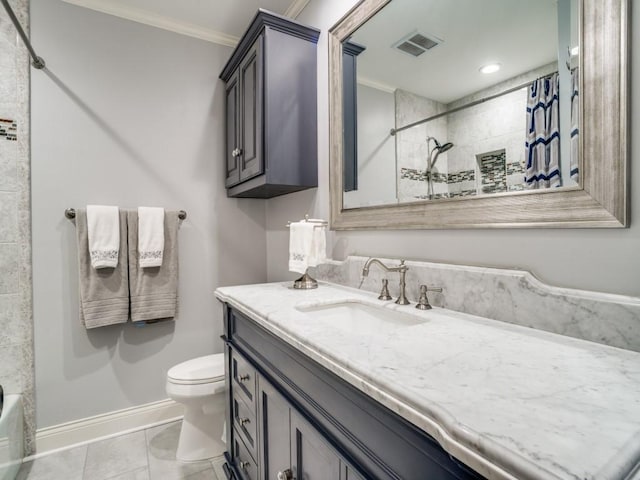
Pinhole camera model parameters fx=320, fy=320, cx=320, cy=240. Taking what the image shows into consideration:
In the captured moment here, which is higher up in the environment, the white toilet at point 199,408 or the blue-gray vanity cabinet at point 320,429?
the blue-gray vanity cabinet at point 320,429

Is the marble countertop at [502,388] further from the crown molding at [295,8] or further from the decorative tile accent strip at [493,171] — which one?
the crown molding at [295,8]

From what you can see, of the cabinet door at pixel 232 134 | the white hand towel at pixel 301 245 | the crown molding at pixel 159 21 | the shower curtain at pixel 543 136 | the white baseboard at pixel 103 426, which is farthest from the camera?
the cabinet door at pixel 232 134

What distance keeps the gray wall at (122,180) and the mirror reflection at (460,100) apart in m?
1.14

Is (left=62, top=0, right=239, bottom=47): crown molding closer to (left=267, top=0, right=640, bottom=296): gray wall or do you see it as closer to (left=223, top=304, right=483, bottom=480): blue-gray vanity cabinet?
(left=267, top=0, right=640, bottom=296): gray wall

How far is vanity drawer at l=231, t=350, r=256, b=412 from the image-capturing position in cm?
119

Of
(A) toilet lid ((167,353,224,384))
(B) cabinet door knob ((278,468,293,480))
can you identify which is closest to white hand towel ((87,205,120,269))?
(A) toilet lid ((167,353,224,384))

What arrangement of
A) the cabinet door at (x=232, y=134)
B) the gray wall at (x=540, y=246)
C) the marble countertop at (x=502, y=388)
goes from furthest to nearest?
the cabinet door at (x=232, y=134), the gray wall at (x=540, y=246), the marble countertop at (x=502, y=388)

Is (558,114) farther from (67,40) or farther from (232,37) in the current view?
(67,40)

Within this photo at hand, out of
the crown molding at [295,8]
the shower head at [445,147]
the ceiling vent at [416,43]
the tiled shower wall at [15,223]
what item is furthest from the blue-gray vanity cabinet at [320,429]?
the crown molding at [295,8]

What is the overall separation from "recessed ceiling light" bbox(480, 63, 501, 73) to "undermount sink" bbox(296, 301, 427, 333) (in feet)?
2.68

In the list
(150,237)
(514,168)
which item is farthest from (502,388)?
(150,237)

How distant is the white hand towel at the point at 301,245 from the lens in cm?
151

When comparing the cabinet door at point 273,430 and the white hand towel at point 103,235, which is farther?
the white hand towel at point 103,235

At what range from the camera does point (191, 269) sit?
219 cm
